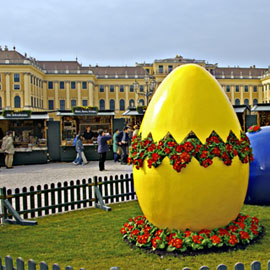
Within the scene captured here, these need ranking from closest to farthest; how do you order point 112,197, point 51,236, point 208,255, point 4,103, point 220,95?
point 208,255, point 220,95, point 51,236, point 112,197, point 4,103

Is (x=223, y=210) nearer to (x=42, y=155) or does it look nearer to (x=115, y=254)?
(x=115, y=254)

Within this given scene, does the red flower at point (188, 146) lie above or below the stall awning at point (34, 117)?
below

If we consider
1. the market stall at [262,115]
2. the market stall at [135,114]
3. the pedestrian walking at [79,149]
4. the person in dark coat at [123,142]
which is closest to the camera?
the person in dark coat at [123,142]

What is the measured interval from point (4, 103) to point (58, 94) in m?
15.9

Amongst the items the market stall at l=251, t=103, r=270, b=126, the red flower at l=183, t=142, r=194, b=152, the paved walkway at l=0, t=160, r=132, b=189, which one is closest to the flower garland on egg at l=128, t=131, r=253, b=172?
the red flower at l=183, t=142, r=194, b=152

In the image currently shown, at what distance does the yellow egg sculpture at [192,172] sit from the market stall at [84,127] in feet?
45.9

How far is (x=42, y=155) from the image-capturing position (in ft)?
62.3

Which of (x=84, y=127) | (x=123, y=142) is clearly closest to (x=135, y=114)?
(x=84, y=127)

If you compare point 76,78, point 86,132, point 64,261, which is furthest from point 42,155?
point 76,78

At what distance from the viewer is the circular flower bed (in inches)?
209

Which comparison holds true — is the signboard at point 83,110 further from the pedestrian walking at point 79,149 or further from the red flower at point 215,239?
the red flower at point 215,239

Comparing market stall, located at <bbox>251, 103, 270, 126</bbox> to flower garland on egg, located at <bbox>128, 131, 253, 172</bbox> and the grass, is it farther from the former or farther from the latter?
flower garland on egg, located at <bbox>128, 131, 253, 172</bbox>

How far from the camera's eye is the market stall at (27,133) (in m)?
18.7

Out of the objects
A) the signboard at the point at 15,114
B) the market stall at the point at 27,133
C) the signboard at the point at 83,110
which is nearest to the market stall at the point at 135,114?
the signboard at the point at 83,110
